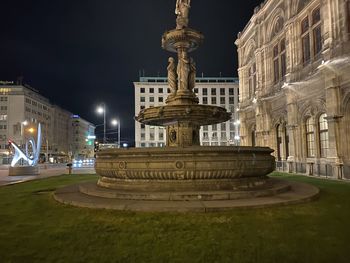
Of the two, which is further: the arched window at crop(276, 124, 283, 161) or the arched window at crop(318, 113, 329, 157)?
the arched window at crop(276, 124, 283, 161)

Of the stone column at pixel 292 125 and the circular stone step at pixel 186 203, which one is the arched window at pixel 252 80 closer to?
the stone column at pixel 292 125

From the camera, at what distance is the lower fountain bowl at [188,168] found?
25.9ft

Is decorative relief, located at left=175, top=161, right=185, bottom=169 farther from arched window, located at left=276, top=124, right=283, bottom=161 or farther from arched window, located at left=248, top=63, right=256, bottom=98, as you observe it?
arched window, located at left=248, top=63, right=256, bottom=98

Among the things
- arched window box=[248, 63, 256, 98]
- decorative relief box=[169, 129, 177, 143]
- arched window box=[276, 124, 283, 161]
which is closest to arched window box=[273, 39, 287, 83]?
arched window box=[276, 124, 283, 161]

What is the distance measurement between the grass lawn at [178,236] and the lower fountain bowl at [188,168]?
1.71 m

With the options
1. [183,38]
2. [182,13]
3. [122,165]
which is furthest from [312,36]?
[122,165]

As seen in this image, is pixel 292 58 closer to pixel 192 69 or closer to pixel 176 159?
pixel 192 69

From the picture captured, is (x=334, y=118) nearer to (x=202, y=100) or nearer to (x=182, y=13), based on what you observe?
(x=182, y=13)

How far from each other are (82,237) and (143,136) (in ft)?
266

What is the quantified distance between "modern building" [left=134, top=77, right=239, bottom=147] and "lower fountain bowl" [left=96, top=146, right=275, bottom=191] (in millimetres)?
75317

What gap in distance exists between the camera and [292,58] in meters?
26.6

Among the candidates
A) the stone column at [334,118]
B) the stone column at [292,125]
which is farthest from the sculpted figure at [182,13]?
the stone column at [292,125]

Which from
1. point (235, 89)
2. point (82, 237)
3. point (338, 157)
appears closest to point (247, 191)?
point (82, 237)

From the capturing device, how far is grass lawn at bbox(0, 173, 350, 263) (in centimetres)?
413
